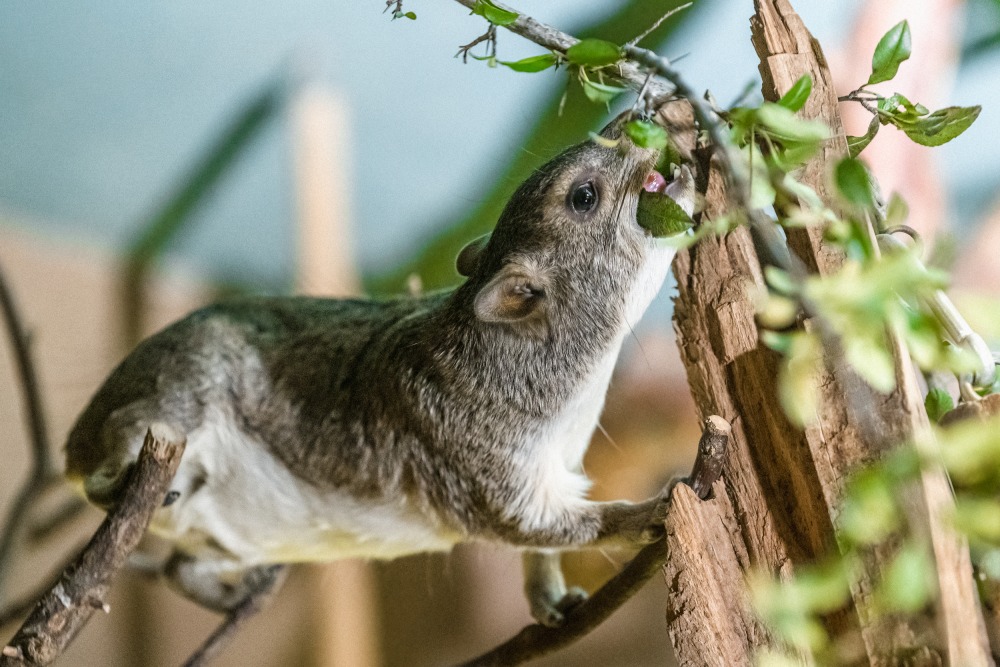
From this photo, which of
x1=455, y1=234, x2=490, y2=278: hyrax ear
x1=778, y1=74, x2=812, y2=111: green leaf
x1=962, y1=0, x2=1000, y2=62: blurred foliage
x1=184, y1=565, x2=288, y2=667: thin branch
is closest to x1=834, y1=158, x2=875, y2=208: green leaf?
x1=778, y1=74, x2=812, y2=111: green leaf

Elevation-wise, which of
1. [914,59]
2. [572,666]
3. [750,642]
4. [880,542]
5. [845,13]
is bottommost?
[572,666]

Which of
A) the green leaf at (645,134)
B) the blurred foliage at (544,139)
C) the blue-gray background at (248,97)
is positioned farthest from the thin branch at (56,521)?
the green leaf at (645,134)

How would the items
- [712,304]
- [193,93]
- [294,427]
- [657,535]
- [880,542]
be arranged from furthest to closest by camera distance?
[193,93]
[294,427]
[657,535]
[712,304]
[880,542]

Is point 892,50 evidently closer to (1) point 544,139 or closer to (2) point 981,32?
(1) point 544,139

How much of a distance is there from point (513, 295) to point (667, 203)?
550 millimetres

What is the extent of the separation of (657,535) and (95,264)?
3555mm

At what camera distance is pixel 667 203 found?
1.70 metres

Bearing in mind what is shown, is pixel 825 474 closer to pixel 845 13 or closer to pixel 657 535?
pixel 657 535

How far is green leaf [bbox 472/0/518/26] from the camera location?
1612 millimetres

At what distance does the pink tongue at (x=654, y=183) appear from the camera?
1955mm

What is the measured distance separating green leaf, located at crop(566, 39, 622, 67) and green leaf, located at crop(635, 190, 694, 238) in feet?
1.11

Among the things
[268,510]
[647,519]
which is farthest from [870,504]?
[268,510]

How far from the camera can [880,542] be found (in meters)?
1.41

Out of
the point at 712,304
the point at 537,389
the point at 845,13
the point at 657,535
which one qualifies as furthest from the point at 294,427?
the point at 845,13
